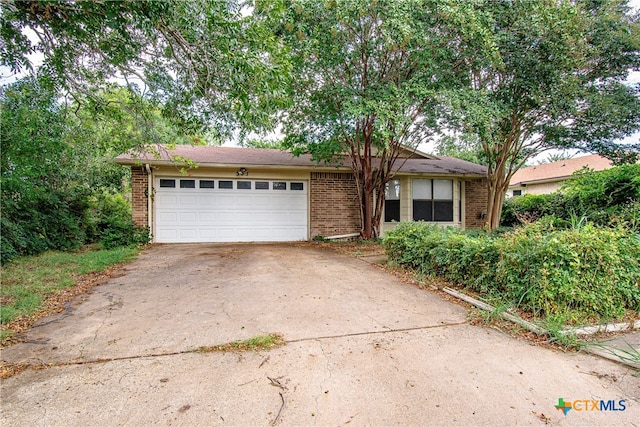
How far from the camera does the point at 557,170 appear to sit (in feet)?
61.7

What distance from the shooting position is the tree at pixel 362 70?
682 cm

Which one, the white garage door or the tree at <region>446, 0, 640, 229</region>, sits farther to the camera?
the white garage door

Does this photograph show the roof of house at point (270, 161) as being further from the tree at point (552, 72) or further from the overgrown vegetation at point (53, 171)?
the tree at point (552, 72)

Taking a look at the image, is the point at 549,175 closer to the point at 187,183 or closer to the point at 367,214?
the point at 367,214

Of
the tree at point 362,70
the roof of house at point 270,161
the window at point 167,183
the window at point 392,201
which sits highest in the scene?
the tree at point 362,70

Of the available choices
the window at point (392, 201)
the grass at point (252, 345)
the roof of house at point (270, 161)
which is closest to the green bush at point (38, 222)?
the roof of house at point (270, 161)

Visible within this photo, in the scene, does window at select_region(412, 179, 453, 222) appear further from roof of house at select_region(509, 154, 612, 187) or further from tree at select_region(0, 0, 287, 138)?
roof of house at select_region(509, 154, 612, 187)

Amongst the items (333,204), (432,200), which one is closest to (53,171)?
(333,204)

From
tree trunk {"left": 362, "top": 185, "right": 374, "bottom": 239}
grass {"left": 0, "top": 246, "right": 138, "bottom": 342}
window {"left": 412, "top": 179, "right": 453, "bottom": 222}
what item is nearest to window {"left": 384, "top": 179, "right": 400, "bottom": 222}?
window {"left": 412, "top": 179, "right": 453, "bottom": 222}

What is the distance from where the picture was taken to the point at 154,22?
382 cm

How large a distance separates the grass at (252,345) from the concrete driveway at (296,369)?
9cm

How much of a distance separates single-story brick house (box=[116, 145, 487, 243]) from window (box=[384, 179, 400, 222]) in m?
0.04

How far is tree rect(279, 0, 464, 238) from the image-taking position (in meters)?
6.82

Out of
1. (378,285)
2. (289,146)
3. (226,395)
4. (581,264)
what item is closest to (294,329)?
(226,395)
